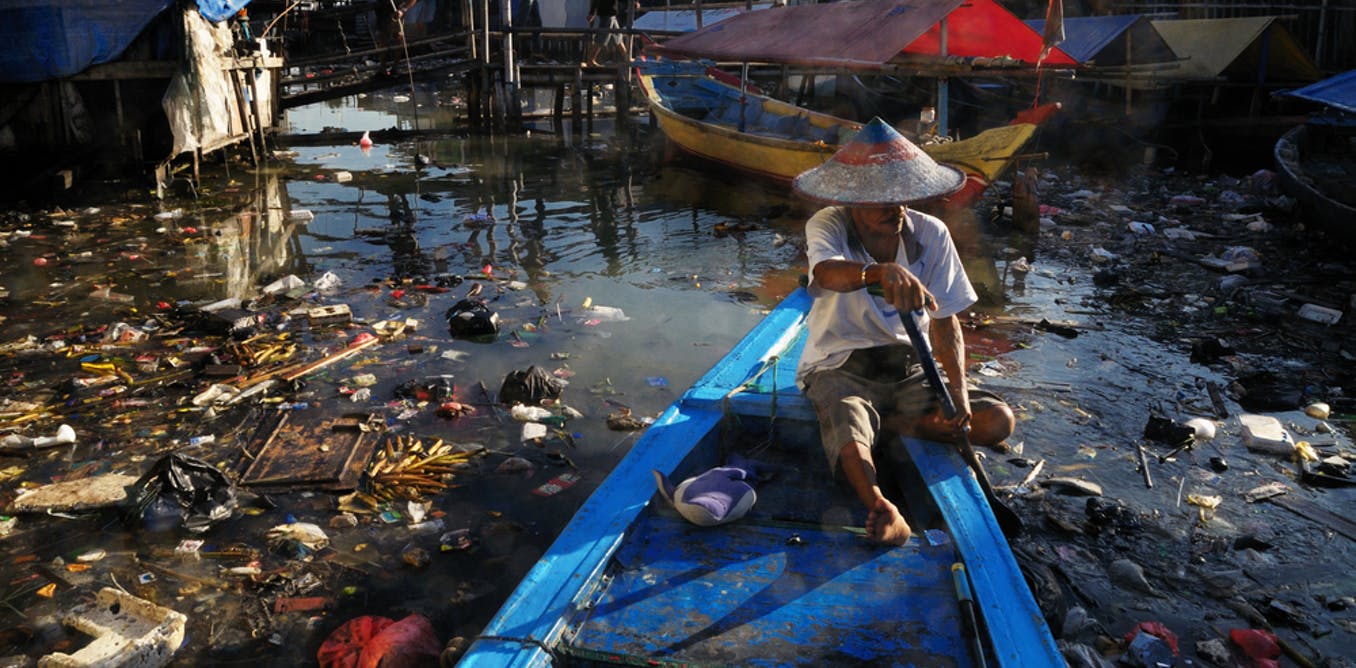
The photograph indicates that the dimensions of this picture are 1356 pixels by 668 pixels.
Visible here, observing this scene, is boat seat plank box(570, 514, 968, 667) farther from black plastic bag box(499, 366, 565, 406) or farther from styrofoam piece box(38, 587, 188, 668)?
black plastic bag box(499, 366, 565, 406)

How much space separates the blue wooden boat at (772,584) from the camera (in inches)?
93.2

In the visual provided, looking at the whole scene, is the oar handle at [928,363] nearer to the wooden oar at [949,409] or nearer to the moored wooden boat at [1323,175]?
the wooden oar at [949,409]

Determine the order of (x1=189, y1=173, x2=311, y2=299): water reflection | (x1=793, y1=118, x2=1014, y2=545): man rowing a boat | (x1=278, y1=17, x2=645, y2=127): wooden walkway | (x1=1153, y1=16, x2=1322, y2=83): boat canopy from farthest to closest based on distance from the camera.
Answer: (x1=278, y1=17, x2=645, y2=127): wooden walkway, (x1=1153, y1=16, x2=1322, y2=83): boat canopy, (x1=189, y1=173, x2=311, y2=299): water reflection, (x1=793, y1=118, x2=1014, y2=545): man rowing a boat

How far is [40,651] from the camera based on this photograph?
3158mm

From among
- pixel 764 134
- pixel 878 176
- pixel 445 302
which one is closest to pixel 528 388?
pixel 445 302

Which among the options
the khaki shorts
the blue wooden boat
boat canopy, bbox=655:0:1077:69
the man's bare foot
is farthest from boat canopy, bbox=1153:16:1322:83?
the man's bare foot

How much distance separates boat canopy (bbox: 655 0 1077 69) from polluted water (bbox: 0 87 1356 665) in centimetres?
192

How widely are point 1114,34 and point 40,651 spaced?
624 inches

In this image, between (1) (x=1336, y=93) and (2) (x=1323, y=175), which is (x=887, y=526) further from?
(2) (x=1323, y=175)

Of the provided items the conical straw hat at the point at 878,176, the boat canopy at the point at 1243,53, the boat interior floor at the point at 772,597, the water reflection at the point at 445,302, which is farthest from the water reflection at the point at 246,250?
the boat canopy at the point at 1243,53

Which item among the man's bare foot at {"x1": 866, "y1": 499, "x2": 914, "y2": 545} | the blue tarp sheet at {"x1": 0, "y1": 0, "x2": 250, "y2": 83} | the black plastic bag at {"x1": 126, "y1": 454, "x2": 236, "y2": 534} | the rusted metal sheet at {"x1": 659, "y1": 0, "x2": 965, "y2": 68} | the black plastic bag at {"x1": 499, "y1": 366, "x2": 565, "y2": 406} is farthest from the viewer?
the blue tarp sheet at {"x1": 0, "y1": 0, "x2": 250, "y2": 83}

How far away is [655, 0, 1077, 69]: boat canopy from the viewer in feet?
29.8

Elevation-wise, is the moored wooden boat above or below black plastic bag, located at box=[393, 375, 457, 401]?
above

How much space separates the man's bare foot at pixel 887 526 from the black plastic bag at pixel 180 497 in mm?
2902
